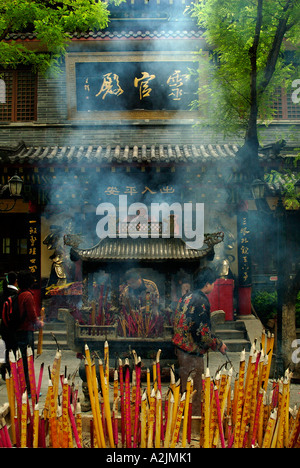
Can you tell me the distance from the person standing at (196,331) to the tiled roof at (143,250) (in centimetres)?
185

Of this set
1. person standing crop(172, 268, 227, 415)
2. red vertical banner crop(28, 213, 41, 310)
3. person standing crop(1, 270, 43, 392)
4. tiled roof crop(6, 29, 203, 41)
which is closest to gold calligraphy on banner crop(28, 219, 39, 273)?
red vertical banner crop(28, 213, 41, 310)

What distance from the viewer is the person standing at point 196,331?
3.92m

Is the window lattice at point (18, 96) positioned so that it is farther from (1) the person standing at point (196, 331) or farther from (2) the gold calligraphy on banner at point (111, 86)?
(1) the person standing at point (196, 331)

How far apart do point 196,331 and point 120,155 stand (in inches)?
216

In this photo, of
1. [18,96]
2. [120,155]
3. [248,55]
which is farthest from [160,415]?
[18,96]

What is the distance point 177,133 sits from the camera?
10.3 m

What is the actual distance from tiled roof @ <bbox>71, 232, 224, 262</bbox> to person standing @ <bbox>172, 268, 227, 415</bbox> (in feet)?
6.06

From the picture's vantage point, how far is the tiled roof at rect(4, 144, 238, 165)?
7.78 m

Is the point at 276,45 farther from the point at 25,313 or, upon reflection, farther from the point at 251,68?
the point at 25,313

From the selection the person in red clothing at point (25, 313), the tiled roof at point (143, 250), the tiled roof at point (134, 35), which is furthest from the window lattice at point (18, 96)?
the person in red clothing at point (25, 313)

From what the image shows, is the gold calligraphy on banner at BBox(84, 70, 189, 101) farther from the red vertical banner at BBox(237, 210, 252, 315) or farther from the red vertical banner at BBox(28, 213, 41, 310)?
the red vertical banner at BBox(28, 213, 41, 310)

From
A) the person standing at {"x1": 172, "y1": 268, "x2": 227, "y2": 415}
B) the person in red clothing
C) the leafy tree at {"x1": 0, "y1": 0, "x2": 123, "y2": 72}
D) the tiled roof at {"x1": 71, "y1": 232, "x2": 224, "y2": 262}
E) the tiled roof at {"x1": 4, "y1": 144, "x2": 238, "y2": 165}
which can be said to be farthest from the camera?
the tiled roof at {"x1": 4, "y1": 144, "x2": 238, "y2": 165}

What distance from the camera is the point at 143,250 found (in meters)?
6.07

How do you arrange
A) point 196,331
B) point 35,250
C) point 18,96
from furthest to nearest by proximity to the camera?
1. point 18,96
2. point 35,250
3. point 196,331
